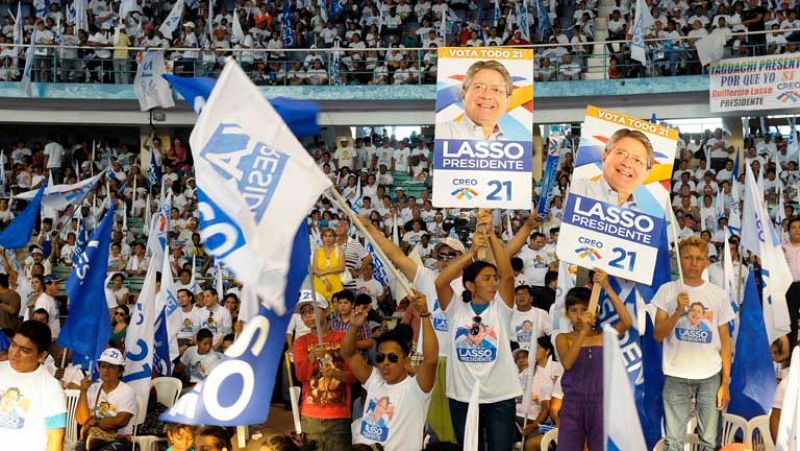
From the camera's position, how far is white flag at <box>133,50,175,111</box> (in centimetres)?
1980

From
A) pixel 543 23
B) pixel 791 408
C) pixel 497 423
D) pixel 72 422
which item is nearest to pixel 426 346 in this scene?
pixel 497 423

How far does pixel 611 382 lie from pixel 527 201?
3.48 meters

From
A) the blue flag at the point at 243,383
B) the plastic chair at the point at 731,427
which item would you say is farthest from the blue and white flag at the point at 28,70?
the blue flag at the point at 243,383

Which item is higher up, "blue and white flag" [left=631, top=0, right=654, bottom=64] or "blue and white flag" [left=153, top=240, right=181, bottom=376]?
"blue and white flag" [left=631, top=0, right=654, bottom=64]

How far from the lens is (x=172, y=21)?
21.8m

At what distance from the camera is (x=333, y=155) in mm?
20359

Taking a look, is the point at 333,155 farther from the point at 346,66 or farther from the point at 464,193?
the point at 464,193

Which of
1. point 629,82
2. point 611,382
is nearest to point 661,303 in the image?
point 611,382

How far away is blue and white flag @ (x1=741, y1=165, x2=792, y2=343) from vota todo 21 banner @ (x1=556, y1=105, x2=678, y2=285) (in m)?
1.05

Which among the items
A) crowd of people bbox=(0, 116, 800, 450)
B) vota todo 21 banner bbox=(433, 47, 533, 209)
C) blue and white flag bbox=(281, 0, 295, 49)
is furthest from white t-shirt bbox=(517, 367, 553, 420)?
blue and white flag bbox=(281, 0, 295, 49)

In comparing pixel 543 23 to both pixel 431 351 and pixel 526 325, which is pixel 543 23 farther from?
pixel 431 351

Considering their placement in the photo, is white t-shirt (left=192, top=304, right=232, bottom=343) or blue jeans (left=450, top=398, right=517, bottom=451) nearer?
blue jeans (left=450, top=398, right=517, bottom=451)

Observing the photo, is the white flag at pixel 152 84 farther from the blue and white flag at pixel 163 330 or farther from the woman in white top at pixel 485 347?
the woman in white top at pixel 485 347

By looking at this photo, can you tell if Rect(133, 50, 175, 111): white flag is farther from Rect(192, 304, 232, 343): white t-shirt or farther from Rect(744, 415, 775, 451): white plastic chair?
Rect(744, 415, 775, 451): white plastic chair
